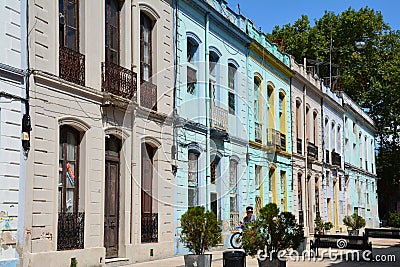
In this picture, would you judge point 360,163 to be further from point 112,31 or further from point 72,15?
point 72,15

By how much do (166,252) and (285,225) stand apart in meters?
5.71

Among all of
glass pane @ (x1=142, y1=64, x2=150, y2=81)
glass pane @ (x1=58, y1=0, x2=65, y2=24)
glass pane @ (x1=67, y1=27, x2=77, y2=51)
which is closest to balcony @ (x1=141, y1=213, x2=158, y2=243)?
glass pane @ (x1=142, y1=64, x2=150, y2=81)

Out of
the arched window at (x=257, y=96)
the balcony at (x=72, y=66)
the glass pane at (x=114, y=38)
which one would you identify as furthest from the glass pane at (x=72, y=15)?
the arched window at (x=257, y=96)

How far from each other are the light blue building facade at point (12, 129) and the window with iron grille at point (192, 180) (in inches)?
305

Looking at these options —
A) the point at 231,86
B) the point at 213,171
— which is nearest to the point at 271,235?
the point at 213,171

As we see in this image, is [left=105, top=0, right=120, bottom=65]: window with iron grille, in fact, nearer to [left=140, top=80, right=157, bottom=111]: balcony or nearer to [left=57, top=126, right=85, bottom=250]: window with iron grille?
[left=140, top=80, right=157, bottom=111]: balcony

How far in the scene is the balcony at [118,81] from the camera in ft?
50.1

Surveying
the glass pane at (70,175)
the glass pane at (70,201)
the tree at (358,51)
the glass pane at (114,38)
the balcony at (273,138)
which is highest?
the tree at (358,51)

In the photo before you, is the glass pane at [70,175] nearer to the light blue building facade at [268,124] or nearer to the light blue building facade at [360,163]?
the light blue building facade at [268,124]

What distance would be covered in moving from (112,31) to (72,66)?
231cm

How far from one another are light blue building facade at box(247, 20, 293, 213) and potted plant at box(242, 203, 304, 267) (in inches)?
446

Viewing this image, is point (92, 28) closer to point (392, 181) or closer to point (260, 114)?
point (260, 114)

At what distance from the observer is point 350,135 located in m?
41.1

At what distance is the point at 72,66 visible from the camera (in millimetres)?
14094
